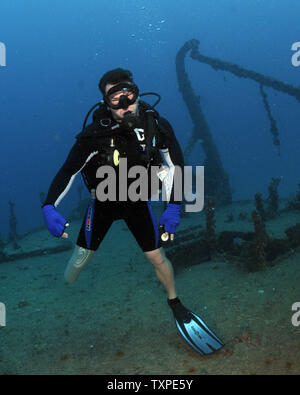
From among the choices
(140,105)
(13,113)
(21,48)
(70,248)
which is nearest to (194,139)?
(70,248)

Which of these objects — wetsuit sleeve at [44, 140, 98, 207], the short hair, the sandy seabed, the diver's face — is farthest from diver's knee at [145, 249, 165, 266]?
the short hair

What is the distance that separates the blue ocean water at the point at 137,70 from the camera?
125m

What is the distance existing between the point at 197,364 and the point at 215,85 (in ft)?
574

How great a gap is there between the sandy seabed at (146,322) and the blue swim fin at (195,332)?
0.10 m

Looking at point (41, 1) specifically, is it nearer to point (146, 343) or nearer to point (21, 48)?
point (21, 48)

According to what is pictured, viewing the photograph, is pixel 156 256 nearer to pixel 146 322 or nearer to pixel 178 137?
pixel 146 322

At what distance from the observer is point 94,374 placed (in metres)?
3.17

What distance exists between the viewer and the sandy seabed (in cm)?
317

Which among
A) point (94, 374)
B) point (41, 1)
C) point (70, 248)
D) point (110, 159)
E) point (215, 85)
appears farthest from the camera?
point (215, 85)

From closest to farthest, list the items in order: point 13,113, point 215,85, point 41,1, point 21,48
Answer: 1. point 41,1
2. point 21,48
3. point 13,113
4. point 215,85
